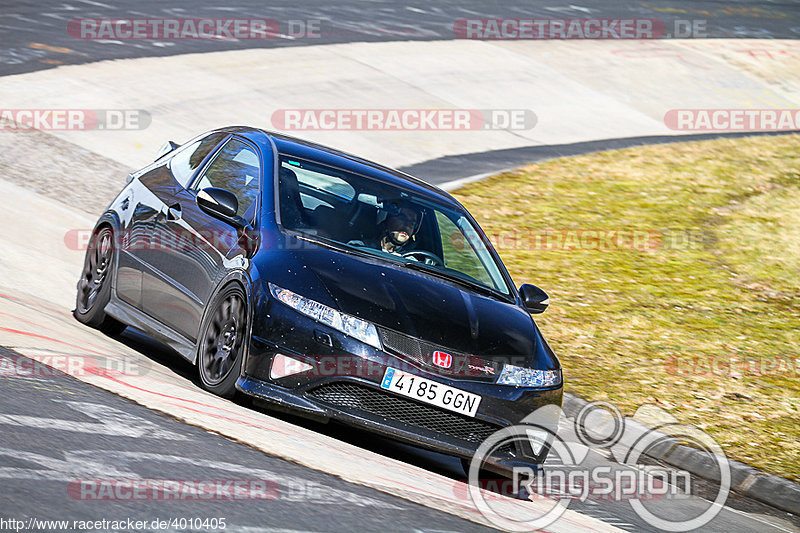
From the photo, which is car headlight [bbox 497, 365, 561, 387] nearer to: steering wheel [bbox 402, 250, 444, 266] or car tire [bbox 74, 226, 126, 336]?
steering wheel [bbox 402, 250, 444, 266]

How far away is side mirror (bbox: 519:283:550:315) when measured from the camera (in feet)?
24.8

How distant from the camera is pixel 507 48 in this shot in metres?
23.3

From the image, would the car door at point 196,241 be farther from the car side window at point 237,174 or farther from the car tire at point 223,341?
the car tire at point 223,341

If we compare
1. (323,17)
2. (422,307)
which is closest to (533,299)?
(422,307)

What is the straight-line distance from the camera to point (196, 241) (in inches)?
285

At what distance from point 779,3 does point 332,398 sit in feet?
104

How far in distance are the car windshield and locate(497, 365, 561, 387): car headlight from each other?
0.83 meters

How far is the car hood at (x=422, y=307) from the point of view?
6258 mm

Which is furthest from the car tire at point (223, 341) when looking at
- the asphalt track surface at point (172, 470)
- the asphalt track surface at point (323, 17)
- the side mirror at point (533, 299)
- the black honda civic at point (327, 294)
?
the asphalt track surface at point (323, 17)

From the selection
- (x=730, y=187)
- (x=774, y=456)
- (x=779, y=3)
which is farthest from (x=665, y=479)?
(x=779, y=3)

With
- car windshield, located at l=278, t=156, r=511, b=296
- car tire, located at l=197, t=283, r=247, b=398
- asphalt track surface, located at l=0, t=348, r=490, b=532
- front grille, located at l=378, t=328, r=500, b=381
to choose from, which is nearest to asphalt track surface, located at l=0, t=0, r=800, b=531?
asphalt track surface, located at l=0, t=348, r=490, b=532

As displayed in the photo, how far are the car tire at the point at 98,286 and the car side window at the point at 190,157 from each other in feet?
2.32

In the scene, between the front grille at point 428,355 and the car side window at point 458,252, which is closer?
the front grille at point 428,355

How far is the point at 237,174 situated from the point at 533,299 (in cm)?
213
